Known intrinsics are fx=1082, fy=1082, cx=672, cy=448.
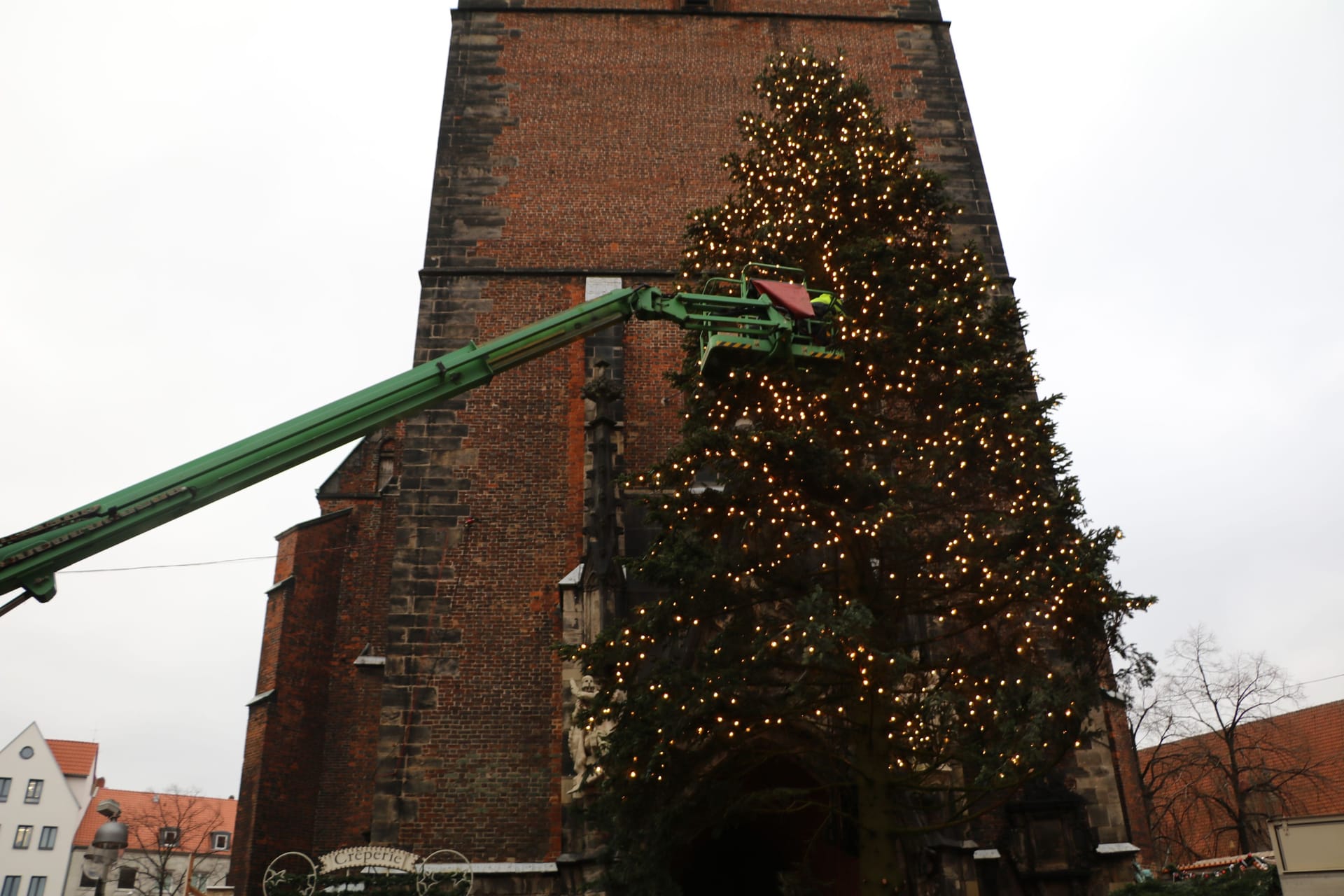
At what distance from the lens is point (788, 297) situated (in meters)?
9.48

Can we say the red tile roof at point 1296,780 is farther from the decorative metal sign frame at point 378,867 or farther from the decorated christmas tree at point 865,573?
the decorative metal sign frame at point 378,867

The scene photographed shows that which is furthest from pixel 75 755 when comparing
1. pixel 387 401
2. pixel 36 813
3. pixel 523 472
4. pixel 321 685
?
pixel 387 401

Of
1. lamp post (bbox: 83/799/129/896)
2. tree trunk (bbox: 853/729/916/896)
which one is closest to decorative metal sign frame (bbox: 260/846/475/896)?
lamp post (bbox: 83/799/129/896)

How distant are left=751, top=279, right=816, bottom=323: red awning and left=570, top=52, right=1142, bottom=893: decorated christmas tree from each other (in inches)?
14.9

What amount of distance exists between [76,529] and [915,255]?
314 inches

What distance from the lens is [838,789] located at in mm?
11438

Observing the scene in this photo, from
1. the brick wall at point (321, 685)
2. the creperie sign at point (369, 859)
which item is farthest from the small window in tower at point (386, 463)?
the creperie sign at point (369, 859)

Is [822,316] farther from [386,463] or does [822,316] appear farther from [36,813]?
[36,813]

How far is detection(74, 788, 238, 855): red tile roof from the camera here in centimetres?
4728

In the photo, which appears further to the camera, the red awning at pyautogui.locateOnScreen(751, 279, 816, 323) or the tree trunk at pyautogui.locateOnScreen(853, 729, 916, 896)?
the red awning at pyautogui.locateOnScreen(751, 279, 816, 323)

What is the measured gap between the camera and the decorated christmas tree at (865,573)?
8.73 m

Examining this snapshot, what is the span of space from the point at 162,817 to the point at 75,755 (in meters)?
5.23

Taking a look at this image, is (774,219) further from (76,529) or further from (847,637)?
(76,529)

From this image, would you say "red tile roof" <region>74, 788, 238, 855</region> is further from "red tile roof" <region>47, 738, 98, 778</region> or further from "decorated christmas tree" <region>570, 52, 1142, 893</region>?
"decorated christmas tree" <region>570, 52, 1142, 893</region>
